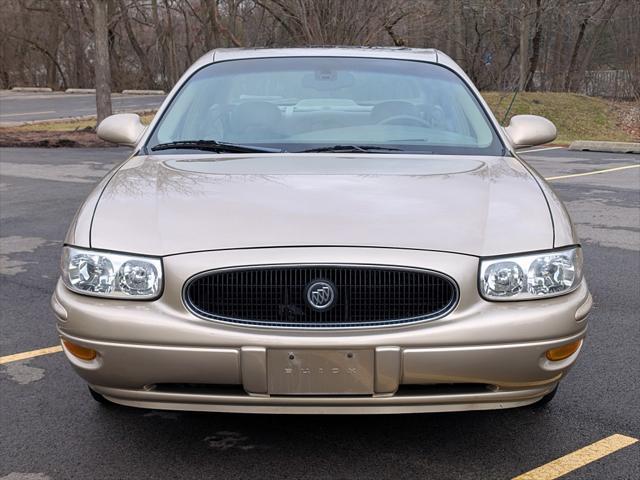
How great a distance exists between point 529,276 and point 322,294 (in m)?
0.73

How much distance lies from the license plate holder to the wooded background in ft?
49.5

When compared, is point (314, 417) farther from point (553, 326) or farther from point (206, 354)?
point (553, 326)

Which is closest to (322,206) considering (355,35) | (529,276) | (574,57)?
(529,276)

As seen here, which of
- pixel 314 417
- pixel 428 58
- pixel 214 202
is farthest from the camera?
pixel 428 58

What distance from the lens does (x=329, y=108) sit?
13.7 feet

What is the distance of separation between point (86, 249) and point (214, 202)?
1.63 ft

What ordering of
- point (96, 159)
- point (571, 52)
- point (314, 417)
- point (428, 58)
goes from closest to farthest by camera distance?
point (314, 417) → point (428, 58) → point (96, 159) → point (571, 52)

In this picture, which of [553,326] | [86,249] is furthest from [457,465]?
[86,249]

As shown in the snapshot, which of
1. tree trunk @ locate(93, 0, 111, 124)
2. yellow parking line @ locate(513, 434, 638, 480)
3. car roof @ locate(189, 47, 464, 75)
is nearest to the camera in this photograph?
yellow parking line @ locate(513, 434, 638, 480)

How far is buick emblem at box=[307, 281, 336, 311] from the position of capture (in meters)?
2.70

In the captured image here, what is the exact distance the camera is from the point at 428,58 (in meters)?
4.58

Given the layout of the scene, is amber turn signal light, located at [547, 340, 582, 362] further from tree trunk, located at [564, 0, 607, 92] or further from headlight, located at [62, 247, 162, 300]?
tree trunk, located at [564, 0, 607, 92]

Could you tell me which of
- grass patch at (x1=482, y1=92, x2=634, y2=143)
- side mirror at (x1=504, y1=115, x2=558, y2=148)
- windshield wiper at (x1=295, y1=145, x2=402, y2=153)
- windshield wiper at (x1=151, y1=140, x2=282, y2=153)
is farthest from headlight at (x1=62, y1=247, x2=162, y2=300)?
grass patch at (x1=482, y1=92, x2=634, y2=143)

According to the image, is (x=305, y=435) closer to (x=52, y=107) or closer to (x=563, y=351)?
(x=563, y=351)
